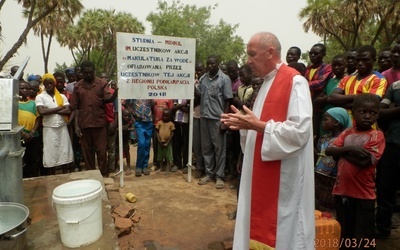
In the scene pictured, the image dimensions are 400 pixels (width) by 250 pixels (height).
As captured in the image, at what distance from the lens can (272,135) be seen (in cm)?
189

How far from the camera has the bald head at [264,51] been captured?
2029 mm

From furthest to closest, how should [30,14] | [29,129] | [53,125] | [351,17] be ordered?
[351,17]
[30,14]
[53,125]
[29,129]

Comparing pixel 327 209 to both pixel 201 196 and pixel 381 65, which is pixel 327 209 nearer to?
pixel 201 196

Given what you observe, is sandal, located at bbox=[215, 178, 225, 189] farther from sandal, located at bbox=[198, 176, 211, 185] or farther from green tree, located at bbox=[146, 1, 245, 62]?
green tree, located at bbox=[146, 1, 245, 62]

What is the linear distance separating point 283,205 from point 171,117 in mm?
3982

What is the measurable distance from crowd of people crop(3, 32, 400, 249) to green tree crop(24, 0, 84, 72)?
11.4 metres

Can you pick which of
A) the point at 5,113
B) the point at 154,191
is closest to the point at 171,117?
the point at 154,191

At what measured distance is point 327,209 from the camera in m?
3.15

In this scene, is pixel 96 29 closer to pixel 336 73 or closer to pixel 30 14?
pixel 30 14

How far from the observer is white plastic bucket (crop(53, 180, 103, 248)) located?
224 centimetres

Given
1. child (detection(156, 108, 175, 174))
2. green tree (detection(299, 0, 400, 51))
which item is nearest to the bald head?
child (detection(156, 108, 175, 174))

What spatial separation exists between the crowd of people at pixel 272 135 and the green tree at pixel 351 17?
1249 centimetres

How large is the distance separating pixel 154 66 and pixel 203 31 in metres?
29.9
